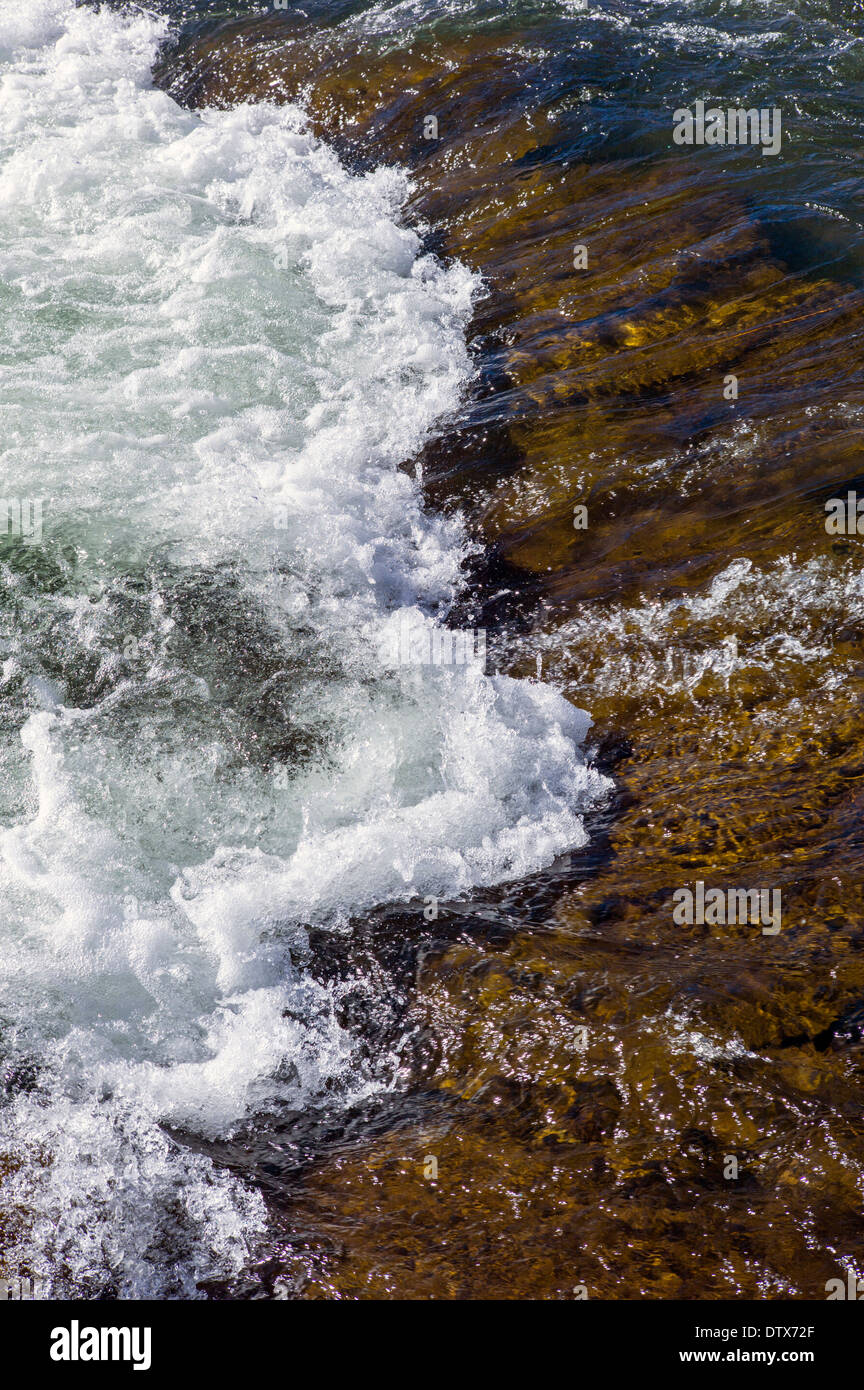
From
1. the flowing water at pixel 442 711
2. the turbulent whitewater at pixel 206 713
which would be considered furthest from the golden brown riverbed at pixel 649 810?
the turbulent whitewater at pixel 206 713

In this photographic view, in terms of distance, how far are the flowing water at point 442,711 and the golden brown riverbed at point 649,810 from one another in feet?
0.06

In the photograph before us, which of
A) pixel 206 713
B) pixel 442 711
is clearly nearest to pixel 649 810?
pixel 442 711

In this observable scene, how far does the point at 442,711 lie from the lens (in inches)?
189

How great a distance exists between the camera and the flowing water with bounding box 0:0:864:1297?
3213 millimetres

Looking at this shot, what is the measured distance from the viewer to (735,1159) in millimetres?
3154

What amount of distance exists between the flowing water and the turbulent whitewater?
20 mm

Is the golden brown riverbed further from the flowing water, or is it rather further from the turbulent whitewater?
the turbulent whitewater

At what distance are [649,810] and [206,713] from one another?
6.47ft

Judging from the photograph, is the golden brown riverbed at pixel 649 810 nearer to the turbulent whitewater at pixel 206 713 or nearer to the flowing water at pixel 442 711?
the flowing water at pixel 442 711

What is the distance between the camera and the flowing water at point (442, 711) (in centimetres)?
321

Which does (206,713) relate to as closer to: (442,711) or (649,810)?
(442,711)
